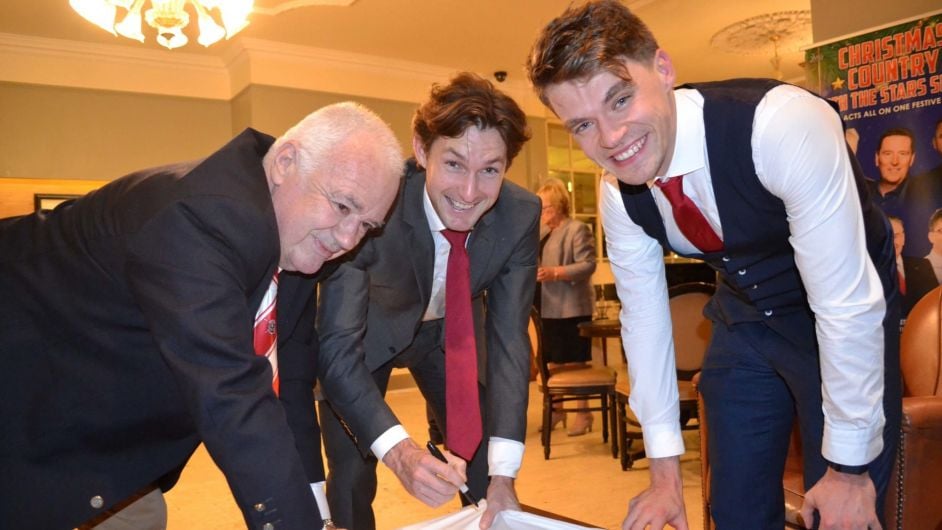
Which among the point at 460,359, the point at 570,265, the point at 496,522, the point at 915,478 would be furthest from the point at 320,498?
the point at 570,265

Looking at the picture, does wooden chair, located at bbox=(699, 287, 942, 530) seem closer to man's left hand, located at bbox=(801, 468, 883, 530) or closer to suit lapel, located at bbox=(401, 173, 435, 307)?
man's left hand, located at bbox=(801, 468, 883, 530)

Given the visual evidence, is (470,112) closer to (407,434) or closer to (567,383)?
(407,434)

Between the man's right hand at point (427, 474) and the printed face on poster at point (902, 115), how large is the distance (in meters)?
3.21

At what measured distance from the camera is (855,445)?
117 centimetres

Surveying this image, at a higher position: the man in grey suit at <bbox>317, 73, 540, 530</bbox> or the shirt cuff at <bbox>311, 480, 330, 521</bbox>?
the man in grey suit at <bbox>317, 73, 540, 530</bbox>

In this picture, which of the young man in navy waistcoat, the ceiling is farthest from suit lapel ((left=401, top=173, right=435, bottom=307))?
the ceiling

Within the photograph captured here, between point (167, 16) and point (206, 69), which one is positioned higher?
point (206, 69)

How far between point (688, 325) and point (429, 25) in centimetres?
382

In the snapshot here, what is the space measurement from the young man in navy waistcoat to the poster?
2738 mm

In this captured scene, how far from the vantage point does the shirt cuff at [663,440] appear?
1.46 m

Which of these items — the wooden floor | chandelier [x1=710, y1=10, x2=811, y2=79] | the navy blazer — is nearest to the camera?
the navy blazer

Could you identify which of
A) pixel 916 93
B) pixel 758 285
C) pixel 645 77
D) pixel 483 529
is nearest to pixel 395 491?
pixel 483 529

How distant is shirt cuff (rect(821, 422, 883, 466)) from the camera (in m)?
1.16

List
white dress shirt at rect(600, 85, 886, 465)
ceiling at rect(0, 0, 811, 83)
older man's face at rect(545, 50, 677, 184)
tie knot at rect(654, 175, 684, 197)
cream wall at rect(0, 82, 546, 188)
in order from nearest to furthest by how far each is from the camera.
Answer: white dress shirt at rect(600, 85, 886, 465), older man's face at rect(545, 50, 677, 184), tie knot at rect(654, 175, 684, 197), ceiling at rect(0, 0, 811, 83), cream wall at rect(0, 82, 546, 188)
